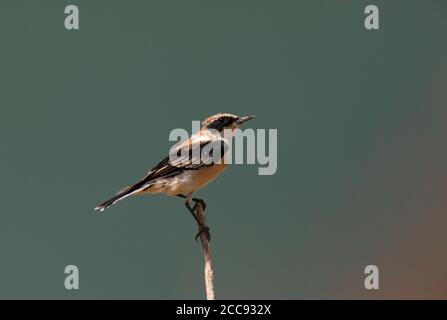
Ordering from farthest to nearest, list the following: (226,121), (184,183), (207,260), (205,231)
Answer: (226,121) → (184,183) → (205,231) → (207,260)

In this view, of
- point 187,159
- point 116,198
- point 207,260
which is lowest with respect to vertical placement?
point 207,260

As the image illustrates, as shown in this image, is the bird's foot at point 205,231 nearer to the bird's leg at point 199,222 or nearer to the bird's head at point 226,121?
the bird's leg at point 199,222

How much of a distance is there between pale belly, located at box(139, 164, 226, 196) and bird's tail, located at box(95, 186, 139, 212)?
0.15 meters

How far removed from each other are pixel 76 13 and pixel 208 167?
1.84 m

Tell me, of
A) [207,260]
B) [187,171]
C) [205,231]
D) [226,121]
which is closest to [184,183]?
[187,171]

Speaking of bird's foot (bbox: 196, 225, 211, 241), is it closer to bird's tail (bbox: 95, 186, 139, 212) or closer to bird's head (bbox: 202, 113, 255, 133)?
bird's tail (bbox: 95, 186, 139, 212)

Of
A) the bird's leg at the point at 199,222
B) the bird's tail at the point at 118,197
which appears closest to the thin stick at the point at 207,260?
the bird's leg at the point at 199,222

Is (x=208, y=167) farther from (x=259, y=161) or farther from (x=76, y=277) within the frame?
(x=76, y=277)

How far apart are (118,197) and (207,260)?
78 cm

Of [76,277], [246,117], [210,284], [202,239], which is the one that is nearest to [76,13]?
[246,117]

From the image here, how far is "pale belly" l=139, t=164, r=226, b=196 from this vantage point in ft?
14.2

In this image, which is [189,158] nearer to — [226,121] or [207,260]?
[226,121]

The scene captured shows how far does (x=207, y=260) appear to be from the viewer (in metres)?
3.64

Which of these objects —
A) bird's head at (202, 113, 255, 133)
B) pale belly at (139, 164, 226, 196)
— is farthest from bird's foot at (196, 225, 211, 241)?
bird's head at (202, 113, 255, 133)
